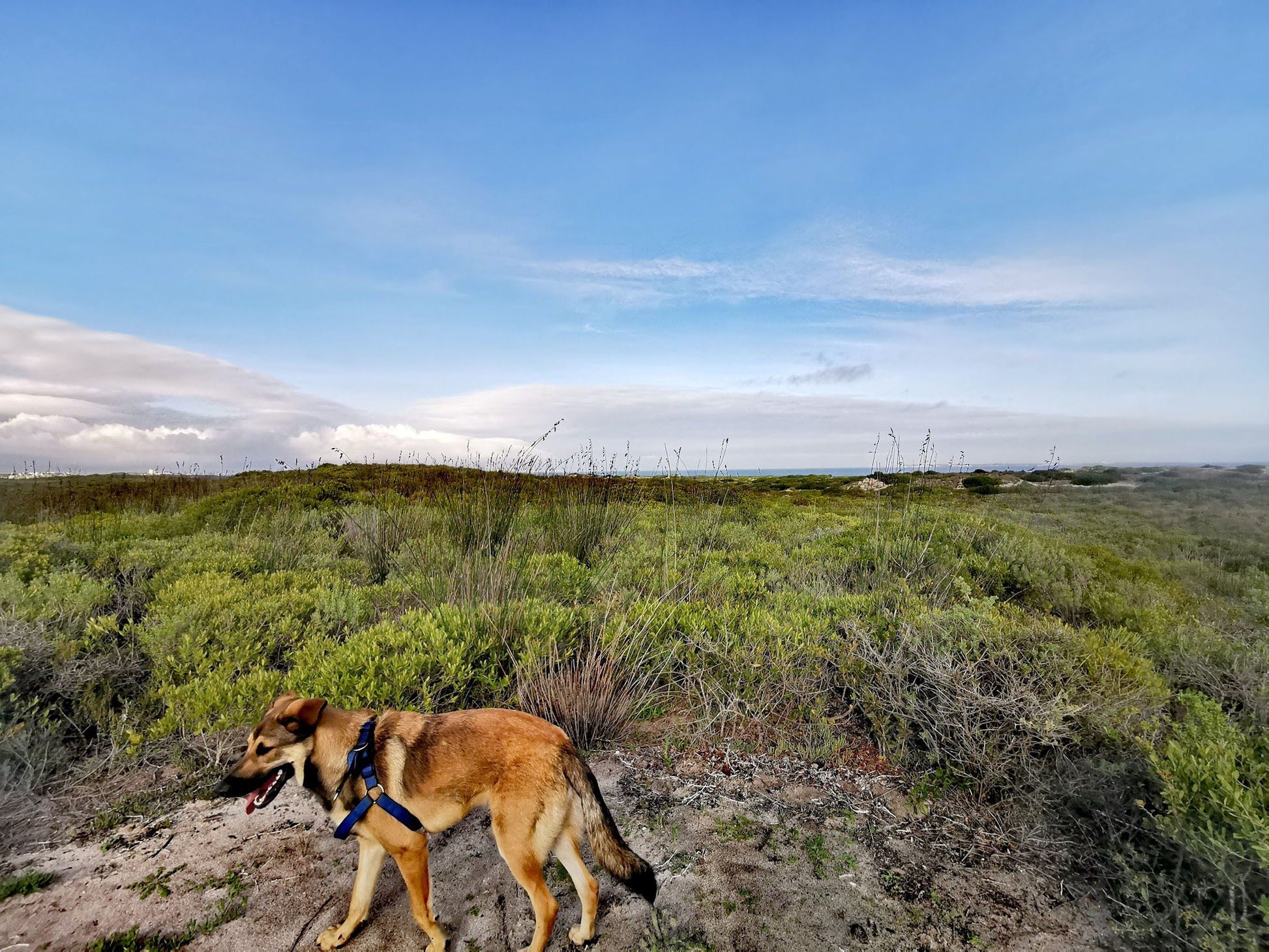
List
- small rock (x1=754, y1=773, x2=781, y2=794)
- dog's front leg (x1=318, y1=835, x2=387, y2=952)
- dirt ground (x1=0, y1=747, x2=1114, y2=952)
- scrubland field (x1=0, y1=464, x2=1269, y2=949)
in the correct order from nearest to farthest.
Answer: dog's front leg (x1=318, y1=835, x2=387, y2=952) → dirt ground (x1=0, y1=747, x2=1114, y2=952) → scrubland field (x1=0, y1=464, x2=1269, y2=949) → small rock (x1=754, y1=773, x2=781, y2=794)

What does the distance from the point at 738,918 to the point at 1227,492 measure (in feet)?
70.3

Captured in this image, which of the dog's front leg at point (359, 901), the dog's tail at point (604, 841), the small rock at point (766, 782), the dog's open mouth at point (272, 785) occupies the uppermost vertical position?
the dog's open mouth at point (272, 785)

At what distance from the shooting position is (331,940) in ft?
8.87

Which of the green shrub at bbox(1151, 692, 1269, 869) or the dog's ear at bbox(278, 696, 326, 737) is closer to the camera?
the dog's ear at bbox(278, 696, 326, 737)

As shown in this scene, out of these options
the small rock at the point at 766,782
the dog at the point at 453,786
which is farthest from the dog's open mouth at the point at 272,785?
the small rock at the point at 766,782

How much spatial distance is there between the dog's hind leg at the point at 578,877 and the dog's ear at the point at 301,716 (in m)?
1.18

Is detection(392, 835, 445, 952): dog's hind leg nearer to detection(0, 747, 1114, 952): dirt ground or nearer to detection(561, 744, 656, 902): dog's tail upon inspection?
detection(0, 747, 1114, 952): dirt ground

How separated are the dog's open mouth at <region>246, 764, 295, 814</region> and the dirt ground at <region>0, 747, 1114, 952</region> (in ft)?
3.28

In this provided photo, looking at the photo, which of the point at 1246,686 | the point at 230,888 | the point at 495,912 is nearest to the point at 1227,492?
the point at 1246,686

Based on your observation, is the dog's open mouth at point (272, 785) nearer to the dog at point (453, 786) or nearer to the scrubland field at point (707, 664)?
the dog at point (453, 786)

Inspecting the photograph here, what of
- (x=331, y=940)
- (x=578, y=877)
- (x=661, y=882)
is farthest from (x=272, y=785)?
(x=661, y=882)

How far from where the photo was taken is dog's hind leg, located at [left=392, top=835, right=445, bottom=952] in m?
2.49

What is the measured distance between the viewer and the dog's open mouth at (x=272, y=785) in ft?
7.59

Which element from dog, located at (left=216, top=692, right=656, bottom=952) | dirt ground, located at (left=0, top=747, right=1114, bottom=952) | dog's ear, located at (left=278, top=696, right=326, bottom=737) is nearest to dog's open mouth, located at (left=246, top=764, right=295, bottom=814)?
dog, located at (left=216, top=692, right=656, bottom=952)
